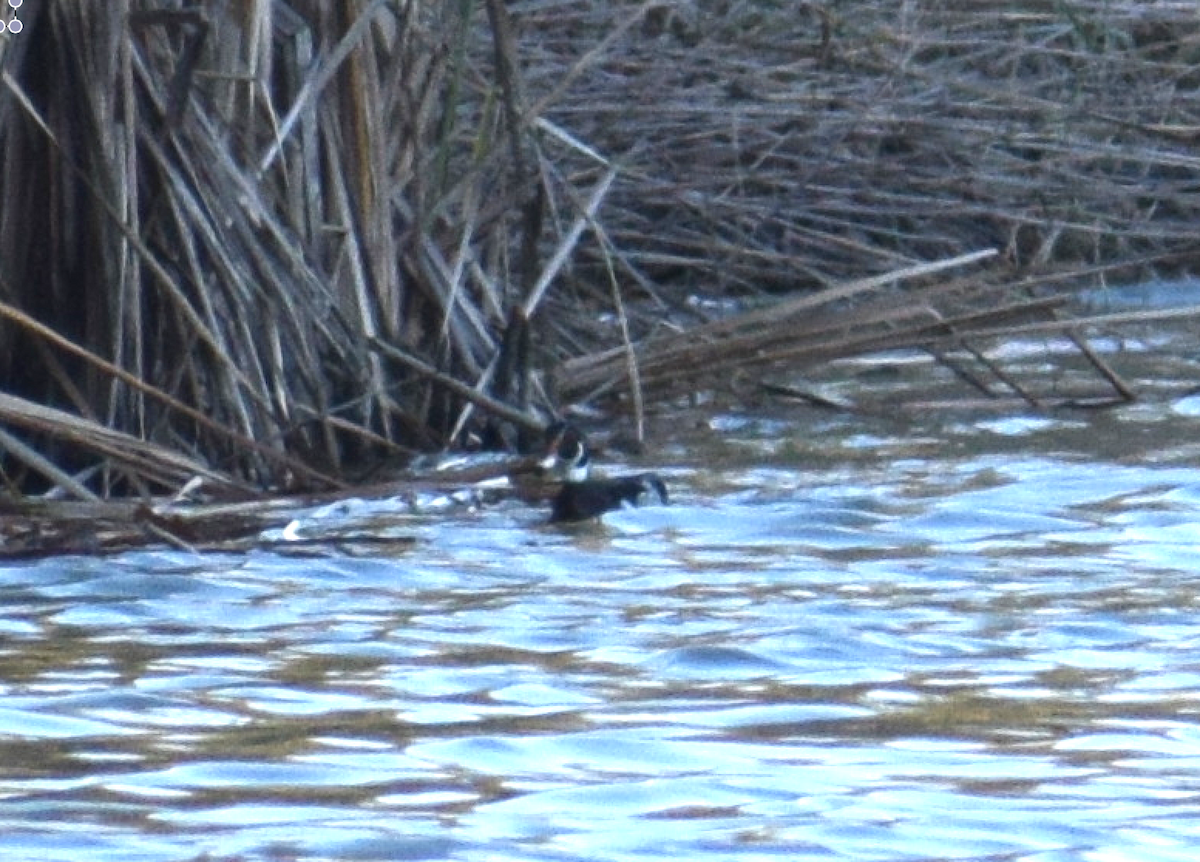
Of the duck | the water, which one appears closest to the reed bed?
the duck

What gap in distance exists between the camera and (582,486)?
4.95m

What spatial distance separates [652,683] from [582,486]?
1.33m

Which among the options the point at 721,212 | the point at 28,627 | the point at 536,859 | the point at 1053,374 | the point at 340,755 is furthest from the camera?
the point at 721,212

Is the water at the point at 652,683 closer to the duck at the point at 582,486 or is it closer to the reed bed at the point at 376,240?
the duck at the point at 582,486

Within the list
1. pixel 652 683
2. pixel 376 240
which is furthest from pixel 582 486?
pixel 652 683

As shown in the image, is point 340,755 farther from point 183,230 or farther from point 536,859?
point 183,230

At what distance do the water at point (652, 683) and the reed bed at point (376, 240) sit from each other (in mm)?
531

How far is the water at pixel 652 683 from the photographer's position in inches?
115

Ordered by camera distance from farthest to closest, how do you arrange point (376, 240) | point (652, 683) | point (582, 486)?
point (376, 240), point (582, 486), point (652, 683)

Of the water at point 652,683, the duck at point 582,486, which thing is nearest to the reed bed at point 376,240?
the duck at point 582,486

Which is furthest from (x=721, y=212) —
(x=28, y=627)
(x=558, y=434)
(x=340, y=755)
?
(x=340, y=755)

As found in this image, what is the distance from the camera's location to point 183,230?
5.18 meters

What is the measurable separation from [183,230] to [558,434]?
803 mm

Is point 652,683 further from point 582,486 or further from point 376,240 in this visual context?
point 376,240
